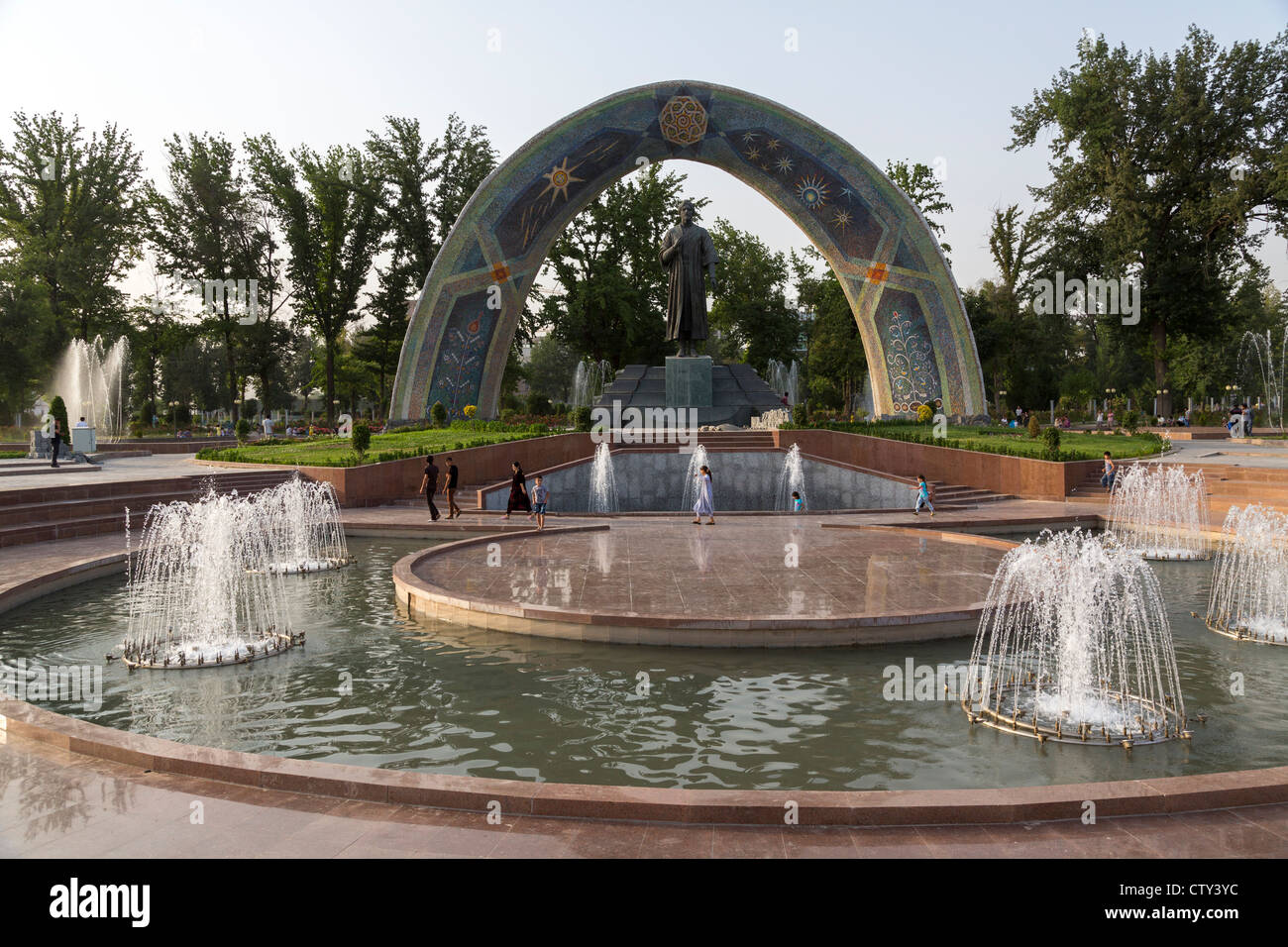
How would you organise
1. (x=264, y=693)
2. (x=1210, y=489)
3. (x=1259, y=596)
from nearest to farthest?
(x=264, y=693), (x=1259, y=596), (x=1210, y=489)

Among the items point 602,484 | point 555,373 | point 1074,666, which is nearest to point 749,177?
point 602,484

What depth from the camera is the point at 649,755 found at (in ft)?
20.1

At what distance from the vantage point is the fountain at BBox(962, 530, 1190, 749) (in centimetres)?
670

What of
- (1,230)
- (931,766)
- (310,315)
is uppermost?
(1,230)

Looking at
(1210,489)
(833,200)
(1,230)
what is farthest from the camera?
(1,230)

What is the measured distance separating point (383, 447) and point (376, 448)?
234 mm

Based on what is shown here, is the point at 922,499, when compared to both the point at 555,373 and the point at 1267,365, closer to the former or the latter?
the point at 1267,365

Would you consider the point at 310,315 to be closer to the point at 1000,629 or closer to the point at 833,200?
the point at 833,200

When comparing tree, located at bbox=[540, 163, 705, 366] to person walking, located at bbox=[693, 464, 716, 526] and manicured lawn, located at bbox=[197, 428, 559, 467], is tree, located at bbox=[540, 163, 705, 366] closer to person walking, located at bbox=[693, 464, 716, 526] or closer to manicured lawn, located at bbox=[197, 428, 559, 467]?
manicured lawn, located at bbox=[197, 428, 559, 467]

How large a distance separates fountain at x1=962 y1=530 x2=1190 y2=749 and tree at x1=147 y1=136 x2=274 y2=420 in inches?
1841

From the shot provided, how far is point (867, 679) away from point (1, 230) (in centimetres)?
5191

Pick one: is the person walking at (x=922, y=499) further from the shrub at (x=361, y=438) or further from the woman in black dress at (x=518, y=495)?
the shrub at (x=361, y=438)

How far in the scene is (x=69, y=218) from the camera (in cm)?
4400
